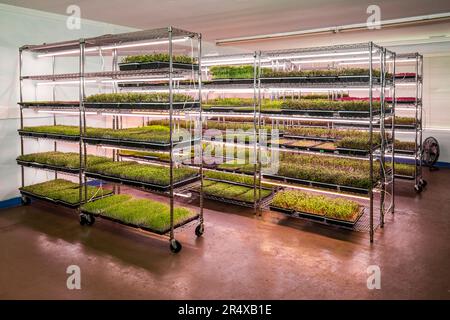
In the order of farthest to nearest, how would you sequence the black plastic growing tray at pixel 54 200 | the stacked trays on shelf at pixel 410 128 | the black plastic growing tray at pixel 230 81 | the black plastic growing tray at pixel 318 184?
the stacked trays on shelf at pixel 410 128, the black plastic growing tray at pixel 230 81, the black plastic growing tray at pixel 54 200, the black plastic growing tray at pixel 318 184

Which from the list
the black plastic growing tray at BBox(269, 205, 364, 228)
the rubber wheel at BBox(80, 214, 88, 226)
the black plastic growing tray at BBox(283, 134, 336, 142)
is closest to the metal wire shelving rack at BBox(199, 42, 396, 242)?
the black plastic growing tray at BBox(269, 205, 364, 228)

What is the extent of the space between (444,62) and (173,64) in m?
8.90

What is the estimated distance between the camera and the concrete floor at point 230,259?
387 centimetres

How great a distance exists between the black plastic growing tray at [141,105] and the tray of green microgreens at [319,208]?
6.81 feet

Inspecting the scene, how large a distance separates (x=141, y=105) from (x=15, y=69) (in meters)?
3.32

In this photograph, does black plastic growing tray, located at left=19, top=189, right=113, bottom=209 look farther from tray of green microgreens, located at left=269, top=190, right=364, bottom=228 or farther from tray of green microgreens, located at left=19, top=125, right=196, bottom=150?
tray of green microgreens, located at left=269, top=190, right=364, bottom=228

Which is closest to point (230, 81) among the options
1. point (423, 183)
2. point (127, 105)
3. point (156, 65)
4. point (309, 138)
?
point (309, 138)

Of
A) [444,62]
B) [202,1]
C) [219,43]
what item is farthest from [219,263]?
[444,62]

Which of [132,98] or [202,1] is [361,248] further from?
[202,1]

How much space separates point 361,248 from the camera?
4945 mm

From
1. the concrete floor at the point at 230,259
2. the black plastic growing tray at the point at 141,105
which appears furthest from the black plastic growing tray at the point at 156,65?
the concrete floor at the point at 230,259

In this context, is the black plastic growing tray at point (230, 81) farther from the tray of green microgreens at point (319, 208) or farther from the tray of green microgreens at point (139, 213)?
the tray of green microgreens at point (139, 213)

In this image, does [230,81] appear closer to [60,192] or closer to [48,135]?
[48,135]

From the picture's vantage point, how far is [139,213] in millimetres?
5301
